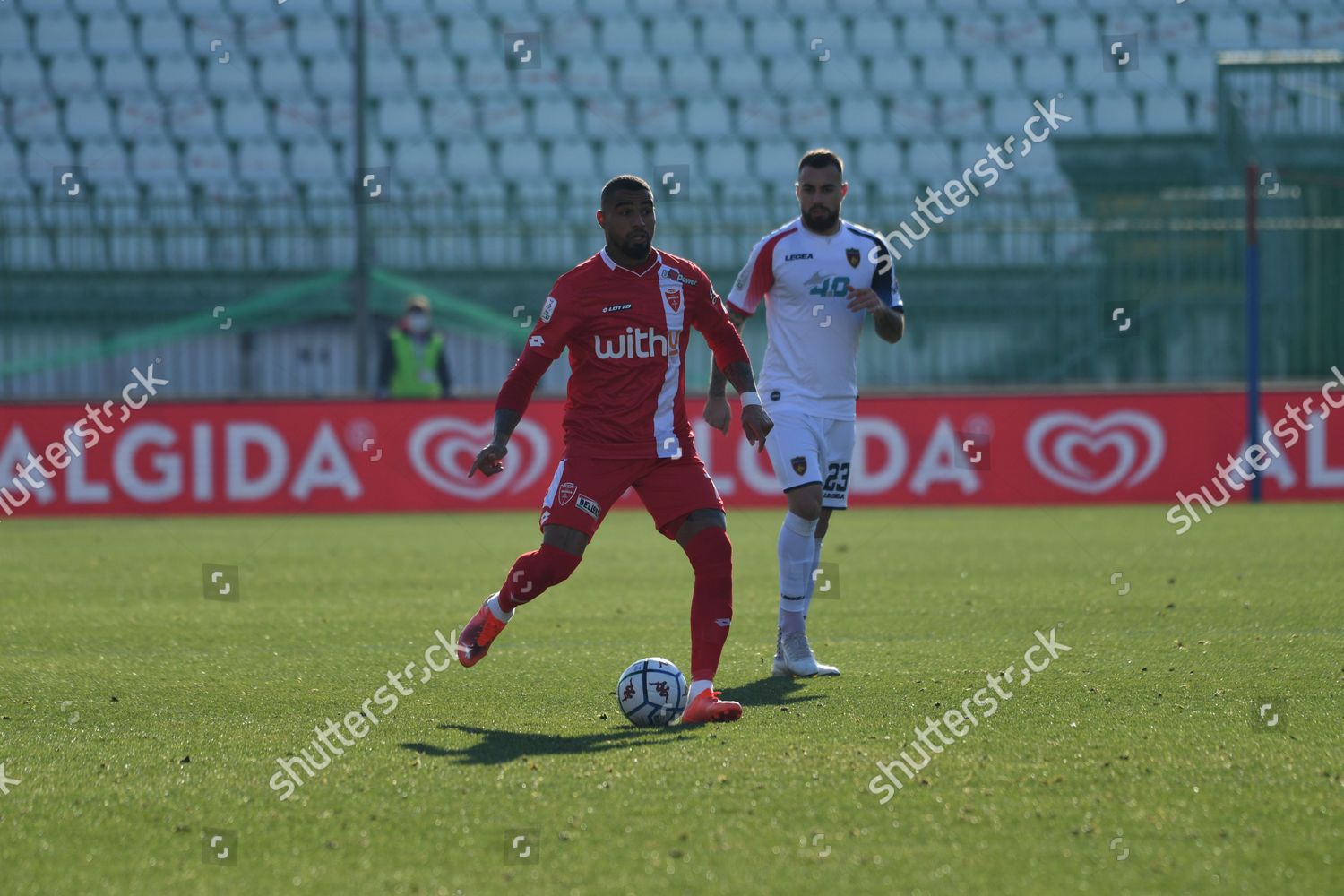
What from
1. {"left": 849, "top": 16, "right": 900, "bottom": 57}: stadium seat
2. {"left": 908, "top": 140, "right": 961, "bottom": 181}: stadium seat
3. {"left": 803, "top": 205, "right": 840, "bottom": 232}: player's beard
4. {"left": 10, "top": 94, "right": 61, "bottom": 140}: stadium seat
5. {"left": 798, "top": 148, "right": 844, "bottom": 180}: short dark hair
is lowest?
{"left": 803, "top": 205, "right": 840, "bottom": 232}: player's beard

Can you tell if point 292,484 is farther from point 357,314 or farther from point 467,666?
point 467,666

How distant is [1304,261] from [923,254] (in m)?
4.28

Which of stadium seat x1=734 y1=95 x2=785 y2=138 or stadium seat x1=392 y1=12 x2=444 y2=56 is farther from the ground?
stadium seat x1=392 y1=12 x2=444 y2=56

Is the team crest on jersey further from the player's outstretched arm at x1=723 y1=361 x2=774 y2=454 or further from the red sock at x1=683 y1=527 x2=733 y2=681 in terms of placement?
the red sock at x1=683 y1=527 x2=733 y2=681

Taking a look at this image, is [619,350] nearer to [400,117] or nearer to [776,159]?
[776,159]

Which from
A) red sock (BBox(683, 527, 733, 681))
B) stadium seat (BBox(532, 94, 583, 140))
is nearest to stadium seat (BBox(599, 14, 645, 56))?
stadium seat (BBox(532, 94, 583, 140))

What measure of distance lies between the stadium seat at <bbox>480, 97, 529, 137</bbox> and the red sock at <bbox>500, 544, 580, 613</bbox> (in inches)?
736

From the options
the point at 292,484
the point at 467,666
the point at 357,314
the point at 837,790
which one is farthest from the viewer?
the point at 357,314

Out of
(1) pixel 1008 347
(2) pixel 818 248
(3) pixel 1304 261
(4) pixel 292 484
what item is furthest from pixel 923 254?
(2) pixel 818 248

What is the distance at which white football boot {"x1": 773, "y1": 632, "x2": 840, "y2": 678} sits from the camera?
20.7 ft

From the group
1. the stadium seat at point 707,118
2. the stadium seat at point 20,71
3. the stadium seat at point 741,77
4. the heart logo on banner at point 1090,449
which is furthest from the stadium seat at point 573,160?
the heart logo on banner at point 1090,449

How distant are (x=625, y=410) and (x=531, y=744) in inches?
52.6

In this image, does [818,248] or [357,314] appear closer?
[818,248]

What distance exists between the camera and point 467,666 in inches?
248
